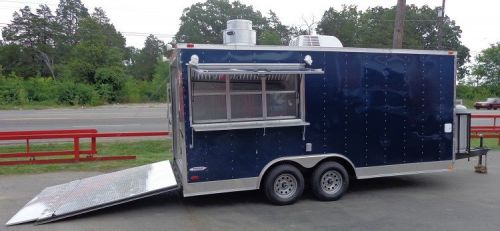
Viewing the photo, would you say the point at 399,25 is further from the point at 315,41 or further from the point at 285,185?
the point at 285,185

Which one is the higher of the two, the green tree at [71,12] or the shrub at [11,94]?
the green tree at [71,12]

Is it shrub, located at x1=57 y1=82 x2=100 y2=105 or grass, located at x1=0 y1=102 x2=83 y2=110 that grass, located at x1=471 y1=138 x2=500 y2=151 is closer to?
grass, located at x1=0 y1=102 x2=83 y2=110

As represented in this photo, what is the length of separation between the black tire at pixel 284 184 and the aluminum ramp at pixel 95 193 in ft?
4.92

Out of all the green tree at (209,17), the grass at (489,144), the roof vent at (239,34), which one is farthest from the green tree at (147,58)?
the roof vent at (239,34)

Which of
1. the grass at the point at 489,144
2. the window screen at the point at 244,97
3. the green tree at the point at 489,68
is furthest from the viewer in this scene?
the green tree at the point at 489,68

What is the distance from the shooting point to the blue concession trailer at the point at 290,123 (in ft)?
22.6

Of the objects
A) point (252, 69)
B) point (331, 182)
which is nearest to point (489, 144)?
point (331, 182)

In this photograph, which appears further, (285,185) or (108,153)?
(108,153)

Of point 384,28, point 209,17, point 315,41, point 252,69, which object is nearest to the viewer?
point 252,69

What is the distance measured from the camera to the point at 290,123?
7.24 meters

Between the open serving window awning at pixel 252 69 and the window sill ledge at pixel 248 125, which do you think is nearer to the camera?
the open serving window awning at pixel 252 69

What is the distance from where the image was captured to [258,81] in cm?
725

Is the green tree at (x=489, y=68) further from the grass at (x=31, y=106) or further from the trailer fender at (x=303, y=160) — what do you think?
the trailer fender at (x=303, y=160)

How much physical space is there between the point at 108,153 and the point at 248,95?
273 inches
